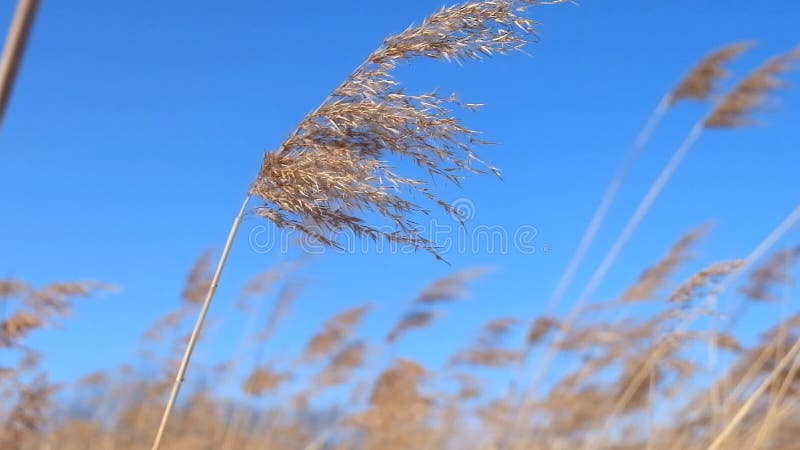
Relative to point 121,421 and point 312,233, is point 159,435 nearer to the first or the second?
point 312,233

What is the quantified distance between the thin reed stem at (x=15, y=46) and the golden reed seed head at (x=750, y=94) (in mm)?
4393

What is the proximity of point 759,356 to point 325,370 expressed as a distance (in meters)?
3.64

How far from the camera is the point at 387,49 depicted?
2.11 metres

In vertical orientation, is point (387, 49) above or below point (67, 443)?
above

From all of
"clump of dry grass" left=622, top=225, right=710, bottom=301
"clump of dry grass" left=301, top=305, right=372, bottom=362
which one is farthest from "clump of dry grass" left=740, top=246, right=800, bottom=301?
"clump of dry grass" left=301, top=305, right=372, bottom=362

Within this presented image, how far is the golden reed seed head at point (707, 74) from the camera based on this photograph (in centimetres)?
486

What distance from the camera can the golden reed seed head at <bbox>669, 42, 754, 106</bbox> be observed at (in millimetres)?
4859

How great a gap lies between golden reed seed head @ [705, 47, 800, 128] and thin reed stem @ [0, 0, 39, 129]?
4.39 m

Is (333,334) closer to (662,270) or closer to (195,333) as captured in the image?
(662,270)

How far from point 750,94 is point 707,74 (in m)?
0.29

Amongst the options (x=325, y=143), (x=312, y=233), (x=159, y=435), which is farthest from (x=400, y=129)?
(x=159, y=435)

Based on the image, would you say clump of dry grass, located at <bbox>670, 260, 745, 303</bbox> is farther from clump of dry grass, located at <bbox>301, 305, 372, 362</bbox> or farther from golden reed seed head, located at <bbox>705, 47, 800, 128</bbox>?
clump of dry grass, located at <bbox>301, 305, 372, 362</bbox>

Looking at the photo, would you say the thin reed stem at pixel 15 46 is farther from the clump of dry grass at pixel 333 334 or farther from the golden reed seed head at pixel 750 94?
the clump of dry grass at pixel 333 334

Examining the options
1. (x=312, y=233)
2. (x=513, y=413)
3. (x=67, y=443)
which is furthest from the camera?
(x=67, y=443)
